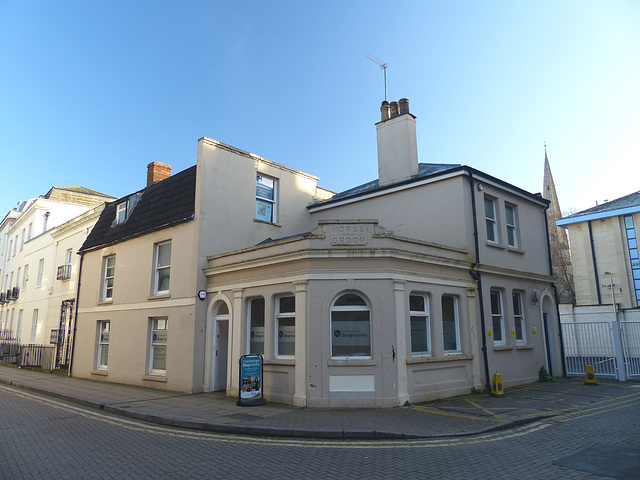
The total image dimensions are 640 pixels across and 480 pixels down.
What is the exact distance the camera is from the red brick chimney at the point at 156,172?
20.1 meters

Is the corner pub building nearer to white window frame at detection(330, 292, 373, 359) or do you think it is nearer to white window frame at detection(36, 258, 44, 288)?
white window frame at detection(330, 292, 373, 359)

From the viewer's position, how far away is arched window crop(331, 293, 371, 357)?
1131cm

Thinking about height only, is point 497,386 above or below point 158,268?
below

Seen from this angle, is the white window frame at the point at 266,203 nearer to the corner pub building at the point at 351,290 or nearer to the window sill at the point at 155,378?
the corner pub building at the point at 351,290

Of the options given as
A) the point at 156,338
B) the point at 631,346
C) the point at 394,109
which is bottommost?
the point at 631,346

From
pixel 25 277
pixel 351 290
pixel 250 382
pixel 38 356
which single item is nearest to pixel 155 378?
pixel 250 382

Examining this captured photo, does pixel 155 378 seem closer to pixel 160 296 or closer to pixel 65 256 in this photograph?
pixel 160 296

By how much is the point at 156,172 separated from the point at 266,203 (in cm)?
650

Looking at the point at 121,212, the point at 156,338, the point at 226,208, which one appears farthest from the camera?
the point at 121,212

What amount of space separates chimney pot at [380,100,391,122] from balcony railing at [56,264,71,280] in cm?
1804

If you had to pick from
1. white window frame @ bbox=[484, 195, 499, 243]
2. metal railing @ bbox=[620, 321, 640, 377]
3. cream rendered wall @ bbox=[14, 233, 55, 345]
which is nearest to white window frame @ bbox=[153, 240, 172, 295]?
white window frame @ bbox=[484, 195, 499, 243]

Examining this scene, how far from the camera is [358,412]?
1013 centimetres

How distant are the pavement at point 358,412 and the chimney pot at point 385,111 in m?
11.1

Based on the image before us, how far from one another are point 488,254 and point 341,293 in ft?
20.7
